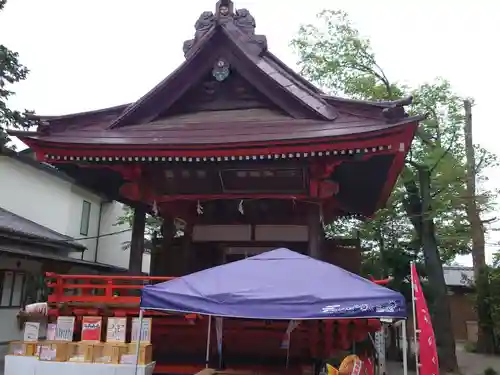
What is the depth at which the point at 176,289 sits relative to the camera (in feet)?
18.5

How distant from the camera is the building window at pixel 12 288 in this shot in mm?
15562

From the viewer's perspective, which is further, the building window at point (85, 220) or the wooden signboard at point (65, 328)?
the building window at point (85, 220)


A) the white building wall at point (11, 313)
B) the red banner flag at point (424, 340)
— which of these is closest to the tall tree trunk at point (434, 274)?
the red banner flag at point (424, 340)

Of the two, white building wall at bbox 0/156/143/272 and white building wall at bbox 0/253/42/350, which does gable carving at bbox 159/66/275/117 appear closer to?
white building wall at bbox 0/253/42/350

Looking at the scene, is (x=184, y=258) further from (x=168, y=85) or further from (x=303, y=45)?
(x=303, y=45)

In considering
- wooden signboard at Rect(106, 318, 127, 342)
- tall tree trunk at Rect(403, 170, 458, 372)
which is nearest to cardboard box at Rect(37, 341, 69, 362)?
wooden signboard at Rect(106, 318, 127, 342)

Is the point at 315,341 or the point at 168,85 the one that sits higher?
the point at 168,85

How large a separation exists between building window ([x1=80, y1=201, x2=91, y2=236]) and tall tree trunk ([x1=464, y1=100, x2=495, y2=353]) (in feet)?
52.5

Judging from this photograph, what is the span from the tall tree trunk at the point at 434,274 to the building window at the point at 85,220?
1401cm

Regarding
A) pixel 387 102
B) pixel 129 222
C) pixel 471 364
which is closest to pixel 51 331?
pixel 387 102

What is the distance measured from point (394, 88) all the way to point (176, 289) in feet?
46.5

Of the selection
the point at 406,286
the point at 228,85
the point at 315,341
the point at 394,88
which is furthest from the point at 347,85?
the point at 315,341

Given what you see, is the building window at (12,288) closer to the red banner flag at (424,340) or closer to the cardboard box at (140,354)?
the cardboard box at (140,354)

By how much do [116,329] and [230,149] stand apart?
144 inches
